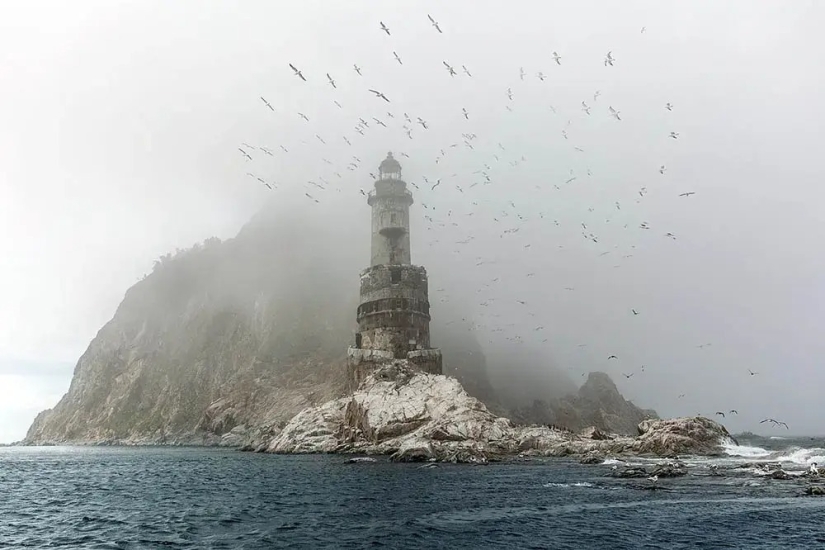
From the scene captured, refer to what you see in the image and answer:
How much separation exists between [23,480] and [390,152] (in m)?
82.2

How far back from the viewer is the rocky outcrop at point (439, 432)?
64875mm

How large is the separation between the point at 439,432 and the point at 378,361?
2366 centimetres

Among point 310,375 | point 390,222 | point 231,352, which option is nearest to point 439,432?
point 390,222

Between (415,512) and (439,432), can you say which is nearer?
(415,512)

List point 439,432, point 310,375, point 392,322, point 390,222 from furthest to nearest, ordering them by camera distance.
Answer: point 310,375 < point 390,222 < point 392,322 < point 439,432

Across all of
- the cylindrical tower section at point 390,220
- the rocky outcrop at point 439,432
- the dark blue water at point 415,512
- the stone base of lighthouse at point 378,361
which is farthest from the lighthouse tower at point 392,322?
the dark blue water at point 415,512

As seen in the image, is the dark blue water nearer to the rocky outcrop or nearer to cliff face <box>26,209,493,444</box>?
the rocky outcrop

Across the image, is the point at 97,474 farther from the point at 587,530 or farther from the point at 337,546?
the point at 587,530

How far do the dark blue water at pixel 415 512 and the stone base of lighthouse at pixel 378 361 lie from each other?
40090mm

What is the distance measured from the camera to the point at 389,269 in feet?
307

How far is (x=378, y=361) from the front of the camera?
88688 mm

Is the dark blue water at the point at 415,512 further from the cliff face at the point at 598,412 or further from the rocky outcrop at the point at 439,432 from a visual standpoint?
the cliff face at the point at 598,412

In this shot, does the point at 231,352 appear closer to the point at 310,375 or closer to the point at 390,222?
the point at 310,375

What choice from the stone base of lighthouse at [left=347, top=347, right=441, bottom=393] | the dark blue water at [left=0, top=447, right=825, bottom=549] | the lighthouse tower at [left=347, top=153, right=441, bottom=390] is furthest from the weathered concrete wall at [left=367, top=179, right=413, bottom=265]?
the dark blue water at [left=0, top=447, right=825, bottom=549]
